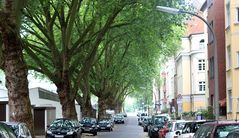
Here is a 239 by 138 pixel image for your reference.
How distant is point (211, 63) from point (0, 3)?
25.1 meters

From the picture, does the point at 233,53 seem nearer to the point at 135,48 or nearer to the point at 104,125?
the point at 135,48

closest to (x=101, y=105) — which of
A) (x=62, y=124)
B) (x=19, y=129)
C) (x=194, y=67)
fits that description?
(x=194, y=67)

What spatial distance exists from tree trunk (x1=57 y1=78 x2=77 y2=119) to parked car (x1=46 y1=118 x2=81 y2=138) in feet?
15.7

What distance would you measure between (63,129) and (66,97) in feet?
23.1

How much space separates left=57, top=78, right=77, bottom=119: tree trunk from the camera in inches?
1416

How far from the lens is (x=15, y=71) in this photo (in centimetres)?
2105

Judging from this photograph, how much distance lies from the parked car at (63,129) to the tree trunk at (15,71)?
27.4ft

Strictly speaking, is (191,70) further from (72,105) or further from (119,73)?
(72,105)

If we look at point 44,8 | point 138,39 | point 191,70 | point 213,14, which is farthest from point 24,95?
point 191,70

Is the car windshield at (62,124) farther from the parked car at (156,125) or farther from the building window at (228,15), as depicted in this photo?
the building window at (228,15)

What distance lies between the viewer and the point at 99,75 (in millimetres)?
56656

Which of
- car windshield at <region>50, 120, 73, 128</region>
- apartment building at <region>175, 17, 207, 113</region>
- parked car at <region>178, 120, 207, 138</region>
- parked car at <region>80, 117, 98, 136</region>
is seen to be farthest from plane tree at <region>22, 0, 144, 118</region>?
apartment building at <region>175, 17, 207, 113</region>

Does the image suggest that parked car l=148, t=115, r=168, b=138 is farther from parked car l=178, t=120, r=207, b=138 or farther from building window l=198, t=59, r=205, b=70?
building window l=198, t=59, r=205, b=70

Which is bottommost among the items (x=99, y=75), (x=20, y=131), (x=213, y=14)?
(x=20, y=131)
